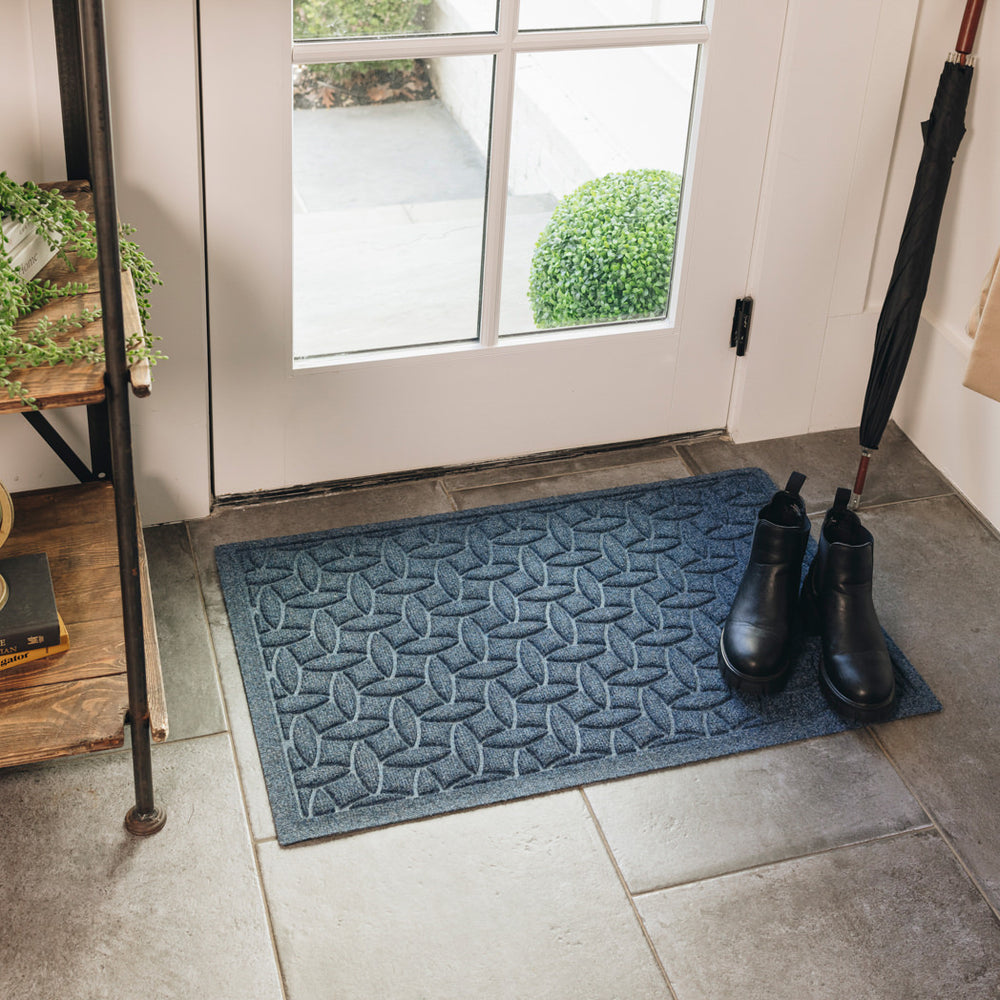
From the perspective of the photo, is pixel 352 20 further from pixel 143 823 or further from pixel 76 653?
pixel 143 823

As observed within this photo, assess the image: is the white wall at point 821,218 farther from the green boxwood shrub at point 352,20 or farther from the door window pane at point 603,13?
the green boxwood shrub at point 352,20

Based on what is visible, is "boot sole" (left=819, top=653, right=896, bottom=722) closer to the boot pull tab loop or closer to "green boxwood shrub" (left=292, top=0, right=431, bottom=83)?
the boot pull tab loop

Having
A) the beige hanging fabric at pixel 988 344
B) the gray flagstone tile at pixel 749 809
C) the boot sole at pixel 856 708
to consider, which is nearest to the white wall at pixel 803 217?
the beige hanging fabric at pixel 988 344

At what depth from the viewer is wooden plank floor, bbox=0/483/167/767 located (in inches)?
56.2

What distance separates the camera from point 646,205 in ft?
6.91

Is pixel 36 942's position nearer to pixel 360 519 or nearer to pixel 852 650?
pixel 360 519

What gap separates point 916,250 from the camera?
201 cm

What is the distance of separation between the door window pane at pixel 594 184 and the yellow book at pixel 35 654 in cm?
95

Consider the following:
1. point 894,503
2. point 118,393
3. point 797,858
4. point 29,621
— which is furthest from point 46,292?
point 894,503

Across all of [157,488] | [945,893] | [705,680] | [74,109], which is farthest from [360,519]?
[945,893]

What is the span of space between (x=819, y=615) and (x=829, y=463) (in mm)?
528

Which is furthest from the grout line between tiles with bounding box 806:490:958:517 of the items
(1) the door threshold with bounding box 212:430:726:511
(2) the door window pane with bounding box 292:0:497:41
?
(2) the door window pane with bounding box 292:0:497:41

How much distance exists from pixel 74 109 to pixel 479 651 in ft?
3.15

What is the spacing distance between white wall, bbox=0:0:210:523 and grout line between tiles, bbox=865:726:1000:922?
1164 mm
